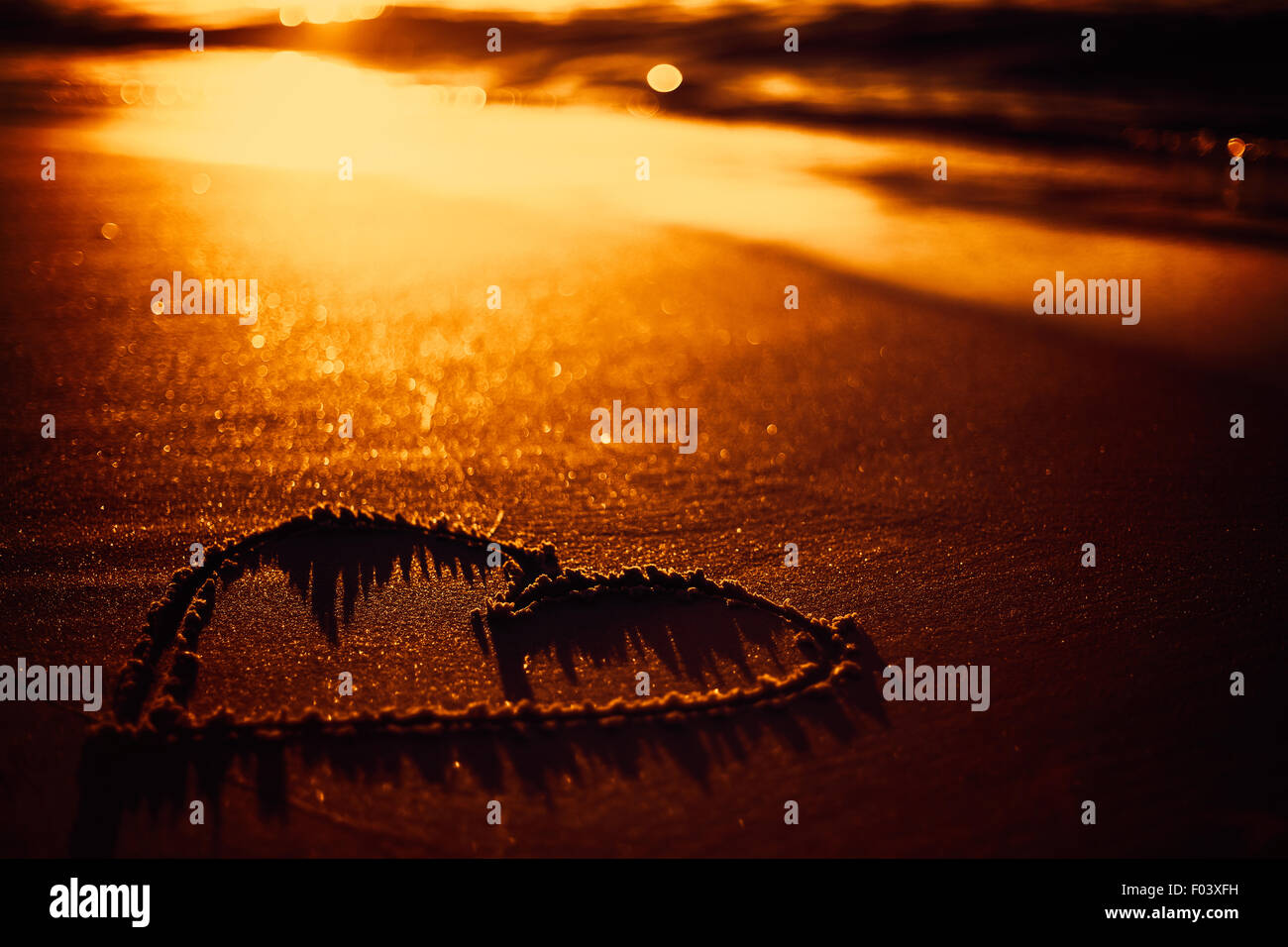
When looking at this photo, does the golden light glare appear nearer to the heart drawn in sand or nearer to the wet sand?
the wet sand

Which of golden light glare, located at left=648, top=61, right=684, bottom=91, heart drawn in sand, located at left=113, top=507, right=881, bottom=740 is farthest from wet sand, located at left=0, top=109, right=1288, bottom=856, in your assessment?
golden light glare, located at left=648, top=61, right=684, bottom=91

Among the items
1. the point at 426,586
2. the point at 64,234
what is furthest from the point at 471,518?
the point at 64,234

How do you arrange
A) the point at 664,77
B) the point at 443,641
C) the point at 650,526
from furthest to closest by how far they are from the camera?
the point at 664,77 → the point at 650,526 → the point at 443,641

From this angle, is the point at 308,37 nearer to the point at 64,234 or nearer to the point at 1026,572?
the point at 64,234

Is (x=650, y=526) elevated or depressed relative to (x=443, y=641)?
elevated

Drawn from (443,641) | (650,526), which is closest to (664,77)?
(650,526)

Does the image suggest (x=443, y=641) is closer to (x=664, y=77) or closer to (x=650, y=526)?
(x=650, y=526)

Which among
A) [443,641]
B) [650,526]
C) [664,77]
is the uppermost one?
[664,77]

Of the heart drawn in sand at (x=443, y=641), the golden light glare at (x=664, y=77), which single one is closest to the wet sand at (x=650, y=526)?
the heart drawn in sand at (x=443, y=641)
